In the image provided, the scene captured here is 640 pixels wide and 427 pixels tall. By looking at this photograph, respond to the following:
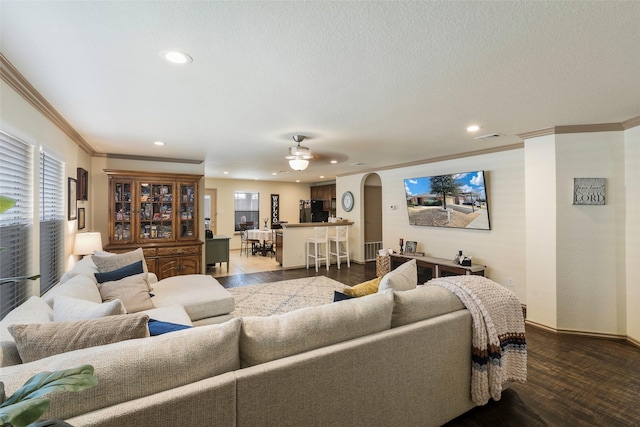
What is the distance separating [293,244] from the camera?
6.87m

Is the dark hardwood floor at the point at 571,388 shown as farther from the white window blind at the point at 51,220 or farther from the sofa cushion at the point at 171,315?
the white window blind at the point at 51,220

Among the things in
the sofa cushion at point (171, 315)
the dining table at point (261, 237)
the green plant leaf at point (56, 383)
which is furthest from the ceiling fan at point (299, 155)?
the dining table at point (261, 237)

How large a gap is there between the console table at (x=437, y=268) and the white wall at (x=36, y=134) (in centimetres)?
497

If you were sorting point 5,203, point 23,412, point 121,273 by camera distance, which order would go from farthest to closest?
point 121,273 → point 5,203 → point 23,412

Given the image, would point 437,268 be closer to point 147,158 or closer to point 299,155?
point 299,155

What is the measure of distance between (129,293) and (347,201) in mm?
5791

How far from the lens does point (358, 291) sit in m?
2.14

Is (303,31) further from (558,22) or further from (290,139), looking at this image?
(290,139)

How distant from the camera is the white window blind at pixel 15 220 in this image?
2076 mm

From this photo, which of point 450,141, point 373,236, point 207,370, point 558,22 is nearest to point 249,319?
point 207,370

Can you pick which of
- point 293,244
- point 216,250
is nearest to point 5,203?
point 216,250

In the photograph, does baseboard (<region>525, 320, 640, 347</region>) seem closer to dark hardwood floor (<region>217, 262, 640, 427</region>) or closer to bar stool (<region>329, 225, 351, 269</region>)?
dark hardwood floor (<region>217, 262, 640, 427</region>)

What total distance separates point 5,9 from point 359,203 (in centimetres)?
652

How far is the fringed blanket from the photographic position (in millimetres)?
1937
